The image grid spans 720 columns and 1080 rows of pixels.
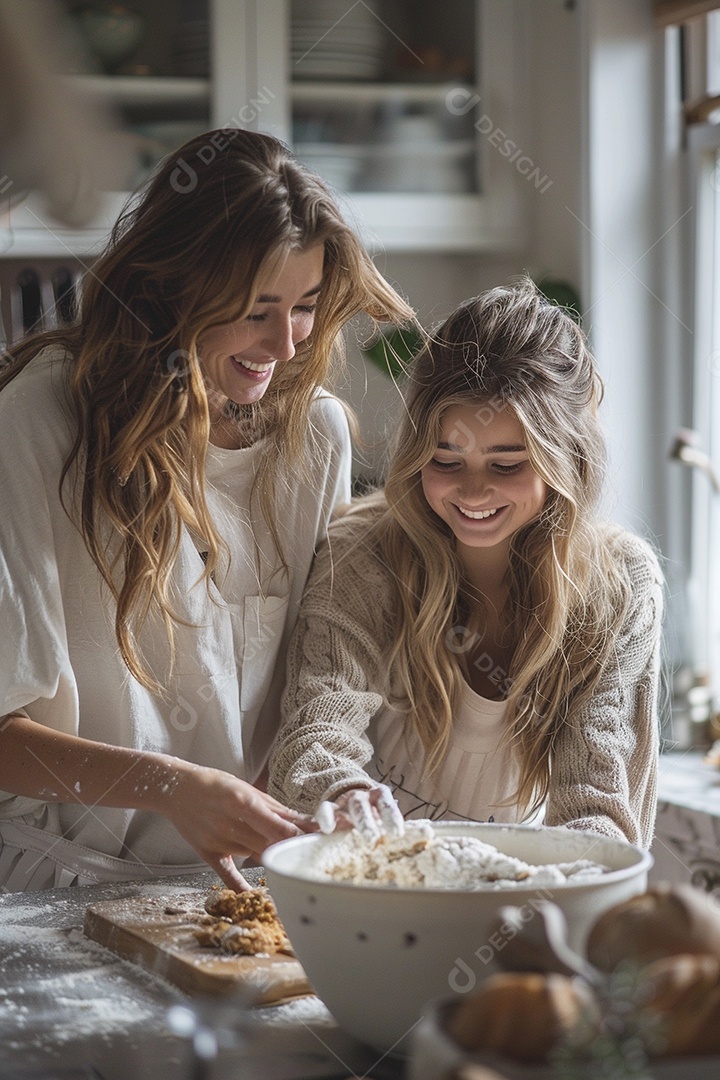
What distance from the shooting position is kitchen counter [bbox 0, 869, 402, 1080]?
825 mm

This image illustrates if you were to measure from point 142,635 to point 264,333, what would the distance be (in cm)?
36

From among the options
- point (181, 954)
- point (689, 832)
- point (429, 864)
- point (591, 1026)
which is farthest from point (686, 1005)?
point (689, 832)

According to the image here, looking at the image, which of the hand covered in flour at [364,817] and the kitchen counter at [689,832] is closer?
the hand covered in flour at [364,817]

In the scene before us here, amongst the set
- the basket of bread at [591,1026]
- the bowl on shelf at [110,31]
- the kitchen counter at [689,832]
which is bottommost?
the kitchen counter at [689,832]

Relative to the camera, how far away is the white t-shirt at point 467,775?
1.45m

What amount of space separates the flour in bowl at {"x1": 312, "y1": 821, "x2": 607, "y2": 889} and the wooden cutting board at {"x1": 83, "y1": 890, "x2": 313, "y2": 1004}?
3.5 inches

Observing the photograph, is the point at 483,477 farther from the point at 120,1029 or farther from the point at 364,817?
the point at 120,1029

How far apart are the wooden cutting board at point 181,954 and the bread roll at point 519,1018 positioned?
0.36 m

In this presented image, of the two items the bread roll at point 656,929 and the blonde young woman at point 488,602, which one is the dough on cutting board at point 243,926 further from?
the bread roll at point 656,929

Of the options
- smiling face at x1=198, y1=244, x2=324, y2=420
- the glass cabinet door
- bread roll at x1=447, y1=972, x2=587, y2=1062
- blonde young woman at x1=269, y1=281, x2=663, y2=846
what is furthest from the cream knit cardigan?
the glass cabinet door

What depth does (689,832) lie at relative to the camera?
2096 millimetres

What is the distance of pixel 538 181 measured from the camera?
2.72 metres

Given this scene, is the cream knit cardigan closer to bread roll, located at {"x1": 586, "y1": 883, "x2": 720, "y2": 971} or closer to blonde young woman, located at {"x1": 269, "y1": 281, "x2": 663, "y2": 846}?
blonde young woman, located at {"x1": 269, "y1": 281, "x2": 663, "y2": 846}

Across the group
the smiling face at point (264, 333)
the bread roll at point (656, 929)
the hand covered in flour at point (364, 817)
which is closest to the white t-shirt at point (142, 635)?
the smiling face at point (264, 333)
